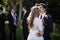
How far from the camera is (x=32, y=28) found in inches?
324

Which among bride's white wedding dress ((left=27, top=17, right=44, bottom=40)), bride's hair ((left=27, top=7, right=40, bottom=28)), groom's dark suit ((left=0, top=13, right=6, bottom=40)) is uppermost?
bride's hair ((left=27, top=7, right=40, bottom=28))

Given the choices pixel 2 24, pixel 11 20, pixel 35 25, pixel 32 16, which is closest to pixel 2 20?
pixel 2 24

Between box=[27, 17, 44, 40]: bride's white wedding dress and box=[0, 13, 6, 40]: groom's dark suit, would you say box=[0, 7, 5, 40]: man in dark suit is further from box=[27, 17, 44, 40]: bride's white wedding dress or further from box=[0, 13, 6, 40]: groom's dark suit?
box=[27, 17, 44, 40]: bride's white wedding dress

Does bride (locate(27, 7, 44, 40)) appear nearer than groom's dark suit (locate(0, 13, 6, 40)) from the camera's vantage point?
Yes

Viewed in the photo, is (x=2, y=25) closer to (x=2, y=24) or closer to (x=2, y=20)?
(x=2, y=24)

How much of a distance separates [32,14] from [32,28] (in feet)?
1.19

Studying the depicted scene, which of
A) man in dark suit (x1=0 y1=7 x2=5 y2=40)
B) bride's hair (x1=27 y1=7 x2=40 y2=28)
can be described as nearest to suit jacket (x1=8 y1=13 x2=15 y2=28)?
man in dark suit (x1=0 y1=7 x2=5 y2=40)

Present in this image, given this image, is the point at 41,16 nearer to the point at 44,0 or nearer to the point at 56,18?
the point at 56,18

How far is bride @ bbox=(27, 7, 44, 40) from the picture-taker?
812cm

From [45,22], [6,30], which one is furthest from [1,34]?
[45,22]

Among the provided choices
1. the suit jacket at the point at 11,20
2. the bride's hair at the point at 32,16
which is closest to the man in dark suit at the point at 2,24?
the suit jacket at the point at 11,20

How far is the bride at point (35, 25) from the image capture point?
26.6ft

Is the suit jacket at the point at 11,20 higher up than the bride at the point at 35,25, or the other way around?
the bride at the point at 35,25

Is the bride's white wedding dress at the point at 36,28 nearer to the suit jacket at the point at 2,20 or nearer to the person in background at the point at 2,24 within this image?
the person in background at the point at 2,24
